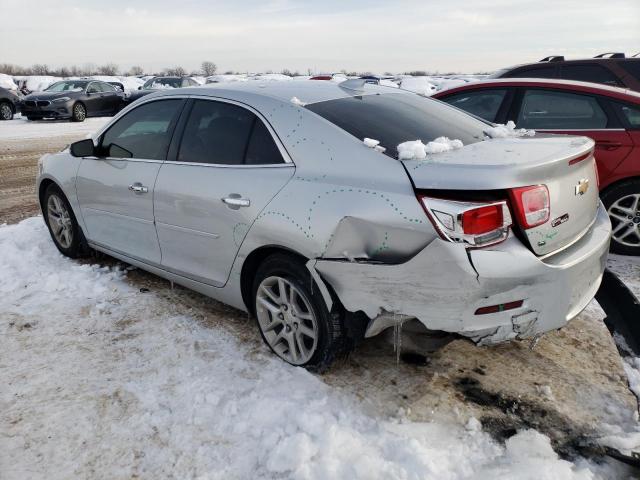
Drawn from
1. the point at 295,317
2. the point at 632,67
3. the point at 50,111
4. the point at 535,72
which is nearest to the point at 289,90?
the point at 295,317

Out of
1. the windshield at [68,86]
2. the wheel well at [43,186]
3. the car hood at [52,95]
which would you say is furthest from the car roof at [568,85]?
the windshield at [68,86]

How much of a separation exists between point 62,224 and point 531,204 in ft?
13.9

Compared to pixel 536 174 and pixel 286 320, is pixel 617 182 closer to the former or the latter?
pixel 536 174

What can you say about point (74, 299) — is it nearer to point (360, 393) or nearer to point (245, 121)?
point (245, 121)

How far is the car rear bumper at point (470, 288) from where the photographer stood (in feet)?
7.68

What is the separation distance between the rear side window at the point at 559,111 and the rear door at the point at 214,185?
315 centimetres

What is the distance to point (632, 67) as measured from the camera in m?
6.29

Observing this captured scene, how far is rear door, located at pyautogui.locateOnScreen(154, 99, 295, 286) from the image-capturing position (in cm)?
307

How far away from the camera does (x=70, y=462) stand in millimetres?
2465

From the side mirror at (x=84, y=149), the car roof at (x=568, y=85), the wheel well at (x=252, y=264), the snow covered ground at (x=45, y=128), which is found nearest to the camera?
the wheel well at (x=252, y=264)

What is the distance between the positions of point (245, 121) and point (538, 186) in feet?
5.80

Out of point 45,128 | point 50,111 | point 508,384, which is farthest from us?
point 50,111

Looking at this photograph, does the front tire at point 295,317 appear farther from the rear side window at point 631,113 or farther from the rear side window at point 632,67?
the rear side window at point 632,67

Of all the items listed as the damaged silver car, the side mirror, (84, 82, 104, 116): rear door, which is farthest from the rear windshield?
(84, 82, 104, 116): rear door
